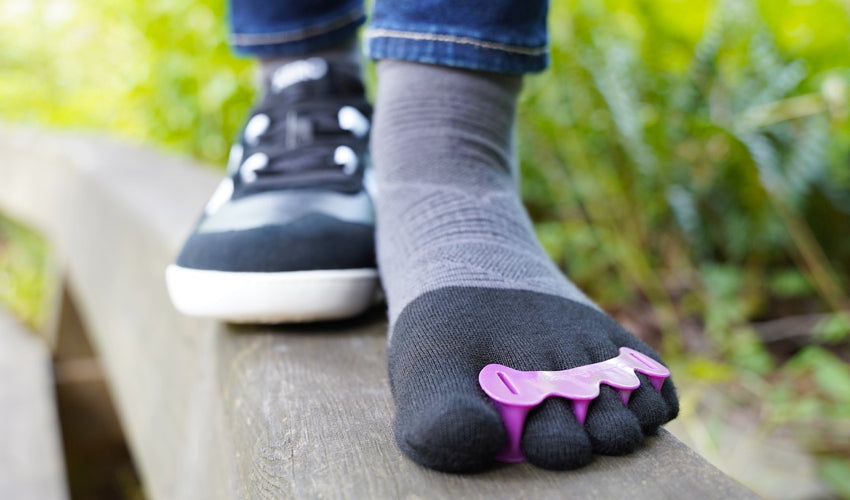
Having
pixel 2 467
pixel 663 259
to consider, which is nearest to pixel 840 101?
pixel 663 259

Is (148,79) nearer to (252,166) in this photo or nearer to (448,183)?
(252,166)

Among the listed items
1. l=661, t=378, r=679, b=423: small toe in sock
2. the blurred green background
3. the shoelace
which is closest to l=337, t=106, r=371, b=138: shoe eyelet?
the shoelace

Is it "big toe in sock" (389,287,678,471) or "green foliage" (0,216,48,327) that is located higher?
"big toe in sock" (389,287,678,471)

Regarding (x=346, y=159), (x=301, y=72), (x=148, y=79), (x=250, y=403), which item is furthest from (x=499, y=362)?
(x=148, y=79)

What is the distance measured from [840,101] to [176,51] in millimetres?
1537

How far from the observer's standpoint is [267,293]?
0.56 m

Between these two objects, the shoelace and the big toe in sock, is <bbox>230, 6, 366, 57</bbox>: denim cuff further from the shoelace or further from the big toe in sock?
the big toe in sock

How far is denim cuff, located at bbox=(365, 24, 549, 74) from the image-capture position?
54 cm

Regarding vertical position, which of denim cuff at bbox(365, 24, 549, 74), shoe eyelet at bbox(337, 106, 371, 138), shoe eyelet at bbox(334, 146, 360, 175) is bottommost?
shoe eyelet at bbox(334, 146, 360, 175)

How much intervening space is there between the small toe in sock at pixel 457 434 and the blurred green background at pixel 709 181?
780 millimetres

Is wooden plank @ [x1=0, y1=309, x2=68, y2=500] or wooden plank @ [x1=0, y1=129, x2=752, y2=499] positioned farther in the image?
wooden plank @ [x1=0, y1=309, x2=68, y2=500]

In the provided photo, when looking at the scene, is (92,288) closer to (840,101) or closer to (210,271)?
(210,271)

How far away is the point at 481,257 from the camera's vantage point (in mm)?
485

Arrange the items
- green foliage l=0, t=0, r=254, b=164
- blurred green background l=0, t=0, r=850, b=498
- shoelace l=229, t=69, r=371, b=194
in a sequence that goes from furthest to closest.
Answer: green foliage l=0, t=0, r=254, b=164
blurred green background l=0, t=0, r=850, b=498
shoelace l=229, t=69, r=371, b=194
